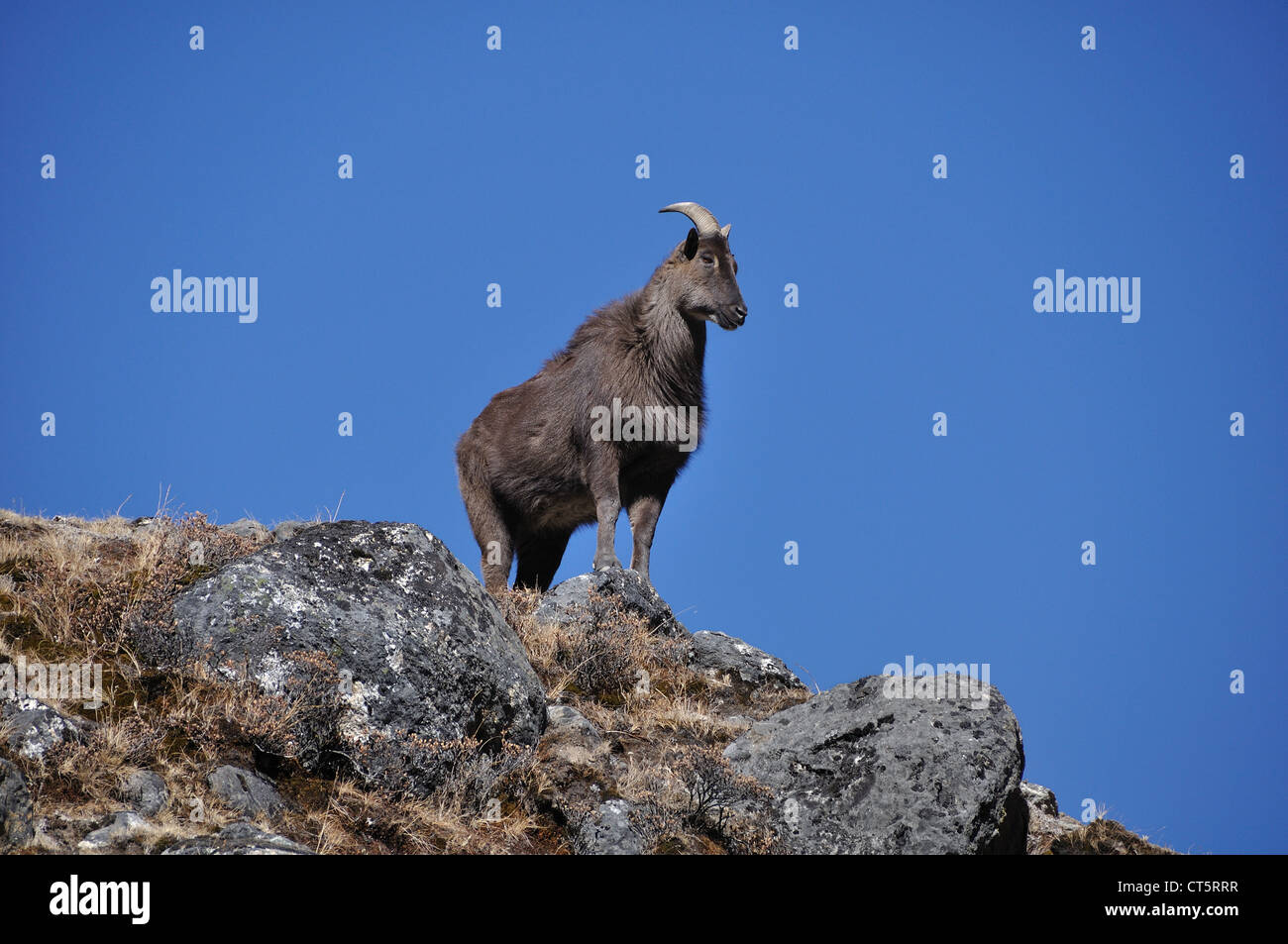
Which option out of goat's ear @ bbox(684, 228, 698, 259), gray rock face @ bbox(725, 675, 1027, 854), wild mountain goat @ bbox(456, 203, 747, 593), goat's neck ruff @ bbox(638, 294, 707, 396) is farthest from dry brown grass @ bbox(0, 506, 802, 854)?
goat's ear @ bbox(684, 228, 698, 259)

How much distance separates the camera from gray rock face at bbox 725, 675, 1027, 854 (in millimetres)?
6391

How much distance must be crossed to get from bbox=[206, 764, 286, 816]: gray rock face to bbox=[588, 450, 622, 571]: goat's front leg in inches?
224

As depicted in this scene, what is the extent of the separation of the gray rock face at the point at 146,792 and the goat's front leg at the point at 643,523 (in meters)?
6.51

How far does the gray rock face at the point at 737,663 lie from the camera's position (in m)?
9.50

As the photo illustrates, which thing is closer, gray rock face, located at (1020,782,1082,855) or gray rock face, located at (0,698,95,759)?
gray rock face, located at (0,698,95,759)

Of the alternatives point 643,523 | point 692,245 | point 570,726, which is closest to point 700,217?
point 692,245

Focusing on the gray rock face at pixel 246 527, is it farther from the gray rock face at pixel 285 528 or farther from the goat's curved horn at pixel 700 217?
the goat's curved horn at pixel 700 217

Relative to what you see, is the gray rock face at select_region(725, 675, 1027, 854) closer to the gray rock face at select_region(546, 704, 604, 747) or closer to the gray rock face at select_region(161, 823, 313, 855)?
the gray rock face at select_region(546, 704, 604, 747)

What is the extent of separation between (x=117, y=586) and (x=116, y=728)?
130 cm

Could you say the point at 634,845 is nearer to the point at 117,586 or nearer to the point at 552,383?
the point at 117,586

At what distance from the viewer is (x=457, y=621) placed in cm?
691

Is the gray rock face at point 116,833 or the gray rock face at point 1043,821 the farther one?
the gray rock face at point 1043,821

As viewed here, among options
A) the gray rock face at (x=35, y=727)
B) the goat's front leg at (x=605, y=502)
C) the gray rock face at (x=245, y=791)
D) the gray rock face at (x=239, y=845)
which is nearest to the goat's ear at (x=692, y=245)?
the goat's front leg at (x=605, y=502)
